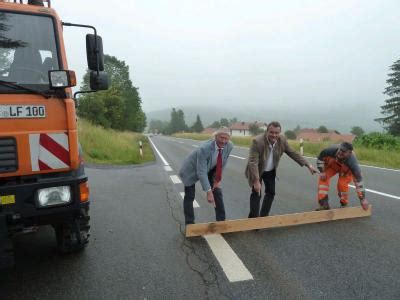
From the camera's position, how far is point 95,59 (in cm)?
373

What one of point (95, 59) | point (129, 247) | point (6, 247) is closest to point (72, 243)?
point (129, 247)

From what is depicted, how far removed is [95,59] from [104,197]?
4101 mm

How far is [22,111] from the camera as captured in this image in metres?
2.98

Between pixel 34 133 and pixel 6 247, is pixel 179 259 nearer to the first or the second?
Answer: pixel 6 247

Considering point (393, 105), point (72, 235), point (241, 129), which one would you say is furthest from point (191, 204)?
point (241, 129)

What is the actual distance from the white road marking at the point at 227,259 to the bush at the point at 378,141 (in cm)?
1854

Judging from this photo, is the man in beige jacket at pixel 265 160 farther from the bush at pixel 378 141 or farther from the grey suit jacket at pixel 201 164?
the bush at pixel 378 141

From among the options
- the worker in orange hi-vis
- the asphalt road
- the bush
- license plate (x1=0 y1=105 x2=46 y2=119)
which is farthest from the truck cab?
the bush

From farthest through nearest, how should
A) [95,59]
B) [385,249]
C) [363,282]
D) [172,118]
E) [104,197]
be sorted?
[172,118] → [104,197] → [385,249] → [95,59] → [363,282]

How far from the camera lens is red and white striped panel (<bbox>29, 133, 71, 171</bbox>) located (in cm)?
302

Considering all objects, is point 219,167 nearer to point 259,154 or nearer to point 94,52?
point 259,154

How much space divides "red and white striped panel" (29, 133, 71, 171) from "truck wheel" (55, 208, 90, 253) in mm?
722

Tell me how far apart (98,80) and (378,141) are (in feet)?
67.0

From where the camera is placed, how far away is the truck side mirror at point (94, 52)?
3693 millimetres
